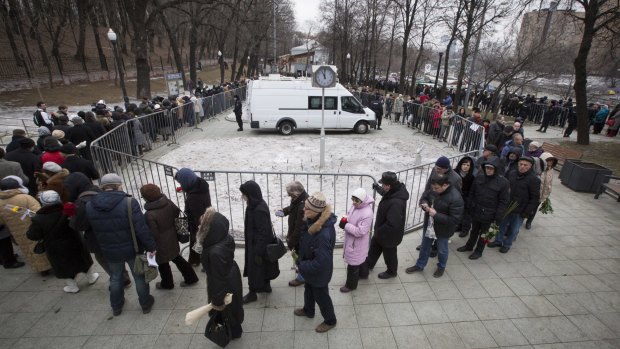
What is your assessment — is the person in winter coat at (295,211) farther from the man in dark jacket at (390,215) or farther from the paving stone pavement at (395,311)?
the man in dark jacket at (390,215)

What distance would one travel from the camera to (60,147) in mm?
5797

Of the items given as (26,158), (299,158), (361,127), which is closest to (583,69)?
(361,127)

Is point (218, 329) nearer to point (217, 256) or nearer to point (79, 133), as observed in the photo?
point (217, 256)

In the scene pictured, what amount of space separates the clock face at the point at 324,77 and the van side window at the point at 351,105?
491cm

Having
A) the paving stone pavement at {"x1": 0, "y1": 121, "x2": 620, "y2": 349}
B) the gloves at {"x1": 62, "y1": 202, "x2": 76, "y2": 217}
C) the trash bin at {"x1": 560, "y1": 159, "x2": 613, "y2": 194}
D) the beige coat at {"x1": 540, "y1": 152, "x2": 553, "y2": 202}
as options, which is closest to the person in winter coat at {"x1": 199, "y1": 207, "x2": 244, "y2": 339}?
the paving stone pavement at {"x1": 0, "y1": 121, "x2": 620, "y2": 349}

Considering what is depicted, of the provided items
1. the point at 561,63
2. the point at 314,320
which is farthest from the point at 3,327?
the point at 561,63

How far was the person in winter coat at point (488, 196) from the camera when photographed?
15.3 ft

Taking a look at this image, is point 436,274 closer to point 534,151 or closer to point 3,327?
point 534,151

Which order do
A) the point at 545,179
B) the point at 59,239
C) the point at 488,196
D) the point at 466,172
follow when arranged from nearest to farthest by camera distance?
the point at 59,239, the point at 488,196, the point at 466,172, the point at 545,179

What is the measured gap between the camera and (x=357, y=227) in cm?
389

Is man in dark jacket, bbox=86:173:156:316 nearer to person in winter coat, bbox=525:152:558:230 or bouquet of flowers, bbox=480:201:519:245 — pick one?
bouquet of flowers, bbox=480:201:519:245

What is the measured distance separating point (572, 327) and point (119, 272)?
220 inches

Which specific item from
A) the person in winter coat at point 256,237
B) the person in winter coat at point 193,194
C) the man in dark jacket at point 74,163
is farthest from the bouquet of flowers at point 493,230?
the man in dark jacket at point 74,163

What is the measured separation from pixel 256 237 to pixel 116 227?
1556 millimetres
